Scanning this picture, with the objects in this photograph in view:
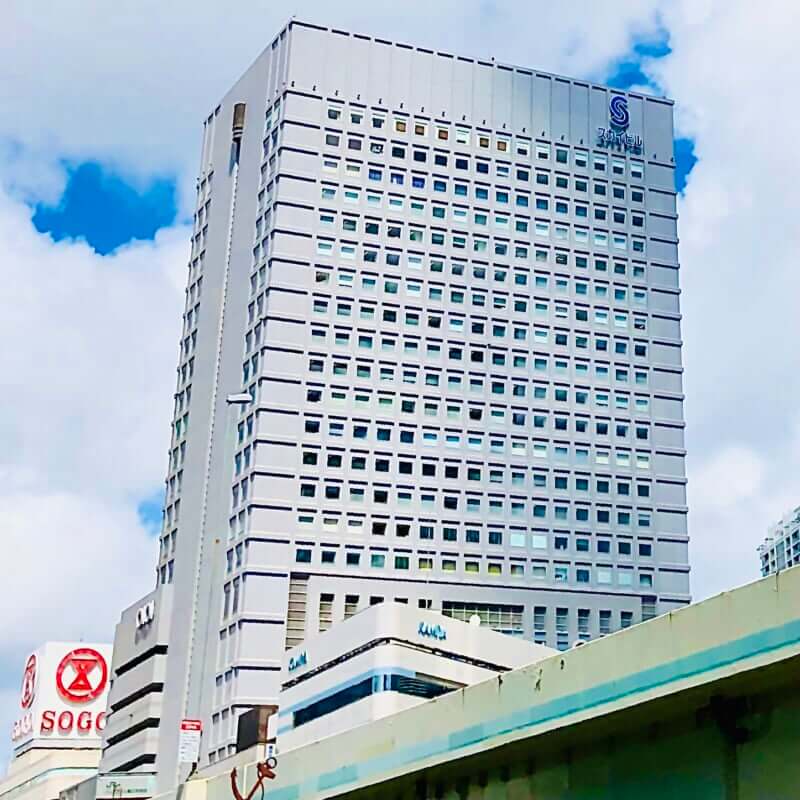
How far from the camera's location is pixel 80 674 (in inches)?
5197

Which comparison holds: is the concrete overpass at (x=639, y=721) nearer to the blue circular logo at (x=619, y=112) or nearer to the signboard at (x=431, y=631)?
the signboard at (x=431, y=631)

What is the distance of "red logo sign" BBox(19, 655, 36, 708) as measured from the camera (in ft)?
437

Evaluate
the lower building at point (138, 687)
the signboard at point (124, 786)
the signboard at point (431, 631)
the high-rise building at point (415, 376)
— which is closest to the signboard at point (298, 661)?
the signboard at point (431, 631)

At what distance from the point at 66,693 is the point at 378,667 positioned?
256 ft

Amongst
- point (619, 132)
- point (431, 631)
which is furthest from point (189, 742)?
point (619, 132)

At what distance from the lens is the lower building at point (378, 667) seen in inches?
2482

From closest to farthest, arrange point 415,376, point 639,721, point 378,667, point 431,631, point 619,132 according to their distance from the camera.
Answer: point 639,721 → point 378,667 → point 431,631 → point 415,376 → point 619,132

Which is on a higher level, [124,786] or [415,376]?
[415,376]

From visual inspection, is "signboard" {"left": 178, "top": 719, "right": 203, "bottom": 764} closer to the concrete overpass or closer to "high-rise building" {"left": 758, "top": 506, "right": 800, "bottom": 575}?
the concrete overpass

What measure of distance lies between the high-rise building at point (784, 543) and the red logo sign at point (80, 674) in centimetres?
7373

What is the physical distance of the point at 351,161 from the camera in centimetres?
9938

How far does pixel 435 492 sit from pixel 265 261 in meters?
20.7

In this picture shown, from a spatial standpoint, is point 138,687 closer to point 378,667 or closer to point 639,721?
point 378,667

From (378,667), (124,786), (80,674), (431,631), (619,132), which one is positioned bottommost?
(124,786)
